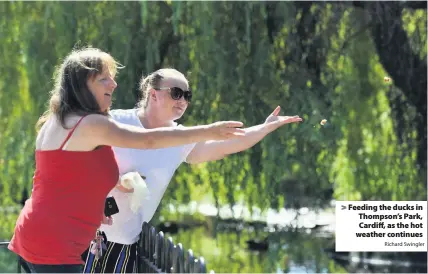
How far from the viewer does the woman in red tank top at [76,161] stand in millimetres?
2164

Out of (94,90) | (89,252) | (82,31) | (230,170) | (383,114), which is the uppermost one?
(82,31)

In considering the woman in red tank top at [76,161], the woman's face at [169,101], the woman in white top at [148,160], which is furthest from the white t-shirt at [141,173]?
the woman in red tank top at [76,161]

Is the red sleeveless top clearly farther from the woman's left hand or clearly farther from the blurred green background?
the blurred green background

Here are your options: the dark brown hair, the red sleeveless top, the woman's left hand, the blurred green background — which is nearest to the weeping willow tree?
the blurred green background

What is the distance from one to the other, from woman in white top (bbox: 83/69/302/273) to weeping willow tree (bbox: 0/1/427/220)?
3373mm

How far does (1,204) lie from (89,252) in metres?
4.35

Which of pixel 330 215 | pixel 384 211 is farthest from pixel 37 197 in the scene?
pixel 330 215

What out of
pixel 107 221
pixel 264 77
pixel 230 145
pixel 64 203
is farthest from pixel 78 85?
pixel 264 77

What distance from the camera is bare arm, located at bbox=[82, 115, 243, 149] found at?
7.07 ft

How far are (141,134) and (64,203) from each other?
27 centimetres

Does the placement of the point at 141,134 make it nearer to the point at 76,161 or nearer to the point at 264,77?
the point at 76,161

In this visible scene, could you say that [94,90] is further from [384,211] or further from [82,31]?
[82,31]

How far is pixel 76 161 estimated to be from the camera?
2162 mm

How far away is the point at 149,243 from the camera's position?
307 centimetres
